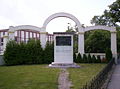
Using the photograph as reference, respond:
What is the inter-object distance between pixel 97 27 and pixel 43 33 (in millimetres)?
6647

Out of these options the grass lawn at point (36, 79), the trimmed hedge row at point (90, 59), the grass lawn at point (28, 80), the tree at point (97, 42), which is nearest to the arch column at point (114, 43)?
the trimmed hedge row at point (90, 59)

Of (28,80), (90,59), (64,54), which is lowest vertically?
(28,80)

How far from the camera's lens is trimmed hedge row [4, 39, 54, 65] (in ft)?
84.6

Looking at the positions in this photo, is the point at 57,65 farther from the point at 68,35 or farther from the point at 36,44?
the point at 36,44

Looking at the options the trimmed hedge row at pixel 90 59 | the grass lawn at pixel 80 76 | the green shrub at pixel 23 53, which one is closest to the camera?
the grass lawn at pixel 80 76

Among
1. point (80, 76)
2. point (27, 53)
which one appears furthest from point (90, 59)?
point (80, 76)

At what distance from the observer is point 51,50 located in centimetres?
2709

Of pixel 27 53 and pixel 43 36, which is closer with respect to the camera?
pixel 27 53

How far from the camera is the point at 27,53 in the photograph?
87.7ft

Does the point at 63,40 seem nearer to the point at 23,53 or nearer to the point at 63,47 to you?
the point at 63,47

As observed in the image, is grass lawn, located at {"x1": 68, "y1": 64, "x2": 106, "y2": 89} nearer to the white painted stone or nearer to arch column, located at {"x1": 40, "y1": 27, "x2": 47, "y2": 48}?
the white painted stone

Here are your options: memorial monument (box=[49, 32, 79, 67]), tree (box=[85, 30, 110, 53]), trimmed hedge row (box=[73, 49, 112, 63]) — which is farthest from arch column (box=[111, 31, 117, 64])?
tree (box=[85, 30, 110, 53])

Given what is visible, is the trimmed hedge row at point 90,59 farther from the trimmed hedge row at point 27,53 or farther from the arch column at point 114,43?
the trimmed hedge row at point 27,53

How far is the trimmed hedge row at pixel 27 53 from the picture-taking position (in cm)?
2580
